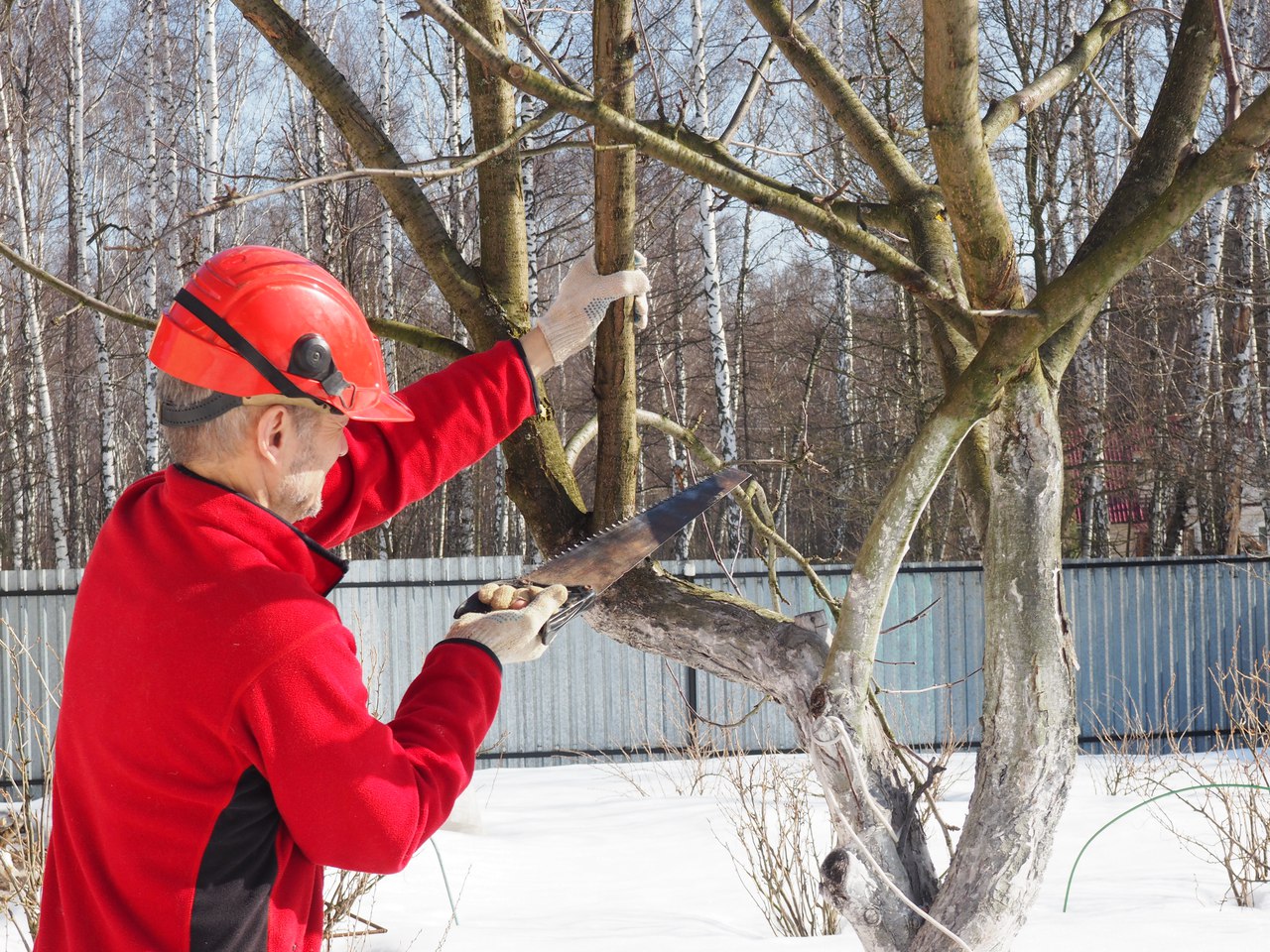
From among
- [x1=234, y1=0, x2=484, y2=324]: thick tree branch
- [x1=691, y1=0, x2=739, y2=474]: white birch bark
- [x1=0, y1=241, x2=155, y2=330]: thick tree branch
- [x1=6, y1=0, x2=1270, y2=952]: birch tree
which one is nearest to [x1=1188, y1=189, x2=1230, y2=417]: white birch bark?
[x1=691, y1=0, x2=739, y2=474]: white birch bark

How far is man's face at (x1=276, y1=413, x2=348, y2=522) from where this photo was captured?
166cm

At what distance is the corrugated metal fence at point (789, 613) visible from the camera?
11.0 metres

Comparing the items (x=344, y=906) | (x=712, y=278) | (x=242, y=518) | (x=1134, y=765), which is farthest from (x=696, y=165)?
(x=712, y=278)

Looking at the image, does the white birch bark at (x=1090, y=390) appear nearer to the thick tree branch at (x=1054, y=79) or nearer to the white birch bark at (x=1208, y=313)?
the white birch bark at (x=1208, y=313)

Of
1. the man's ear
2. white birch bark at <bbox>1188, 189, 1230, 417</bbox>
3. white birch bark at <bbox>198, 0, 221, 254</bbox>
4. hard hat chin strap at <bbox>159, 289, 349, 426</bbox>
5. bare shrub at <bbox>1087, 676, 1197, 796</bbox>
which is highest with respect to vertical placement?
white birch bark at <bbox>198, 0, 221, 254</bbox>

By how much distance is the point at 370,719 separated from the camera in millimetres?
1449

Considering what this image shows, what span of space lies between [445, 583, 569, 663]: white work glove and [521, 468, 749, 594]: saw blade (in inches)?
12.2

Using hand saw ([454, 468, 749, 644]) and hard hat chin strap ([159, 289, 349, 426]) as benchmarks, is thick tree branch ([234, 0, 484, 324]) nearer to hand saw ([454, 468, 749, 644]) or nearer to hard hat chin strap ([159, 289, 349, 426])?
hand saw ([454, 468, 749, 644])

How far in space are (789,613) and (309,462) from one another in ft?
31.4

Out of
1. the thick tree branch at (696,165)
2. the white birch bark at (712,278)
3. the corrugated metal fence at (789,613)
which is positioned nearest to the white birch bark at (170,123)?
the corrugated metal fence at (789,613)

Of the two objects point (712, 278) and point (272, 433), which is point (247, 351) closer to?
point (272, 433)

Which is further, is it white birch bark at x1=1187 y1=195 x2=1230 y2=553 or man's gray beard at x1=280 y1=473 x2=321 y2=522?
white birch bark at x1=1187 y1=195 x2=1230 y2=553

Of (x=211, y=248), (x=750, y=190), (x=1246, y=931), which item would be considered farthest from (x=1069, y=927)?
(x=211, y=248)

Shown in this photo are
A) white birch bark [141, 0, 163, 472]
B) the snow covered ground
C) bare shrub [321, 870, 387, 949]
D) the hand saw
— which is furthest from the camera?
white birch bark [141, 0, 163, 472]
